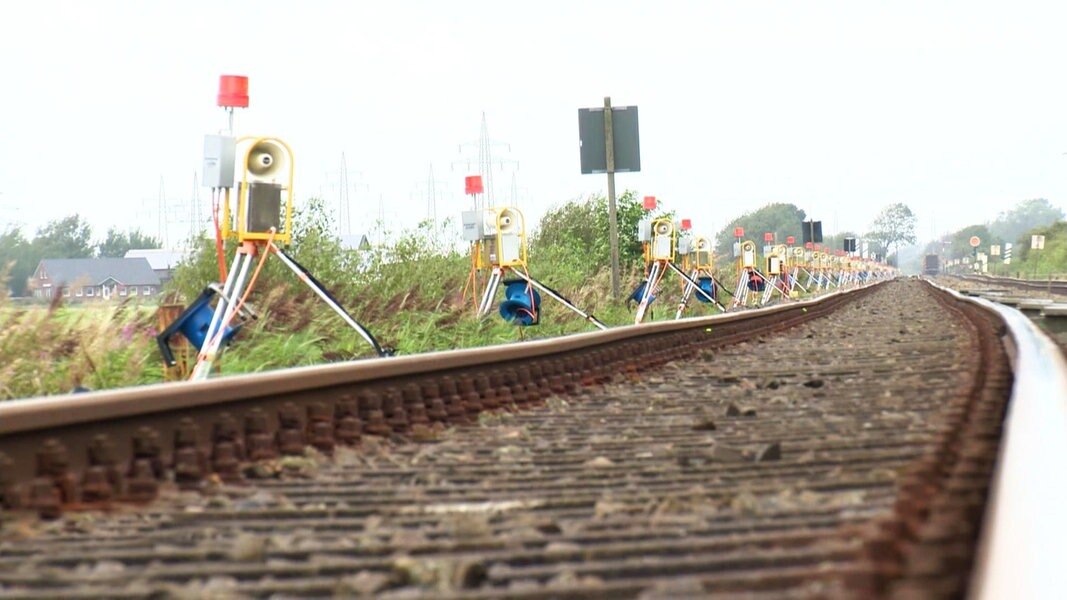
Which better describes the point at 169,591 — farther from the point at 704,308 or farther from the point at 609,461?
the point at 704,308

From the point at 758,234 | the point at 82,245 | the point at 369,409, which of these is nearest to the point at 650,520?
the point at 369,409

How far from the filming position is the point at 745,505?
3506 millimetres

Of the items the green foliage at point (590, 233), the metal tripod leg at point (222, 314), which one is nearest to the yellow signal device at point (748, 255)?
the green foliage at point (590, 233)

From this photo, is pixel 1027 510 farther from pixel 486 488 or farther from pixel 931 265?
pixel 931 265

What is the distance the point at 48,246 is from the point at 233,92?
6.32m

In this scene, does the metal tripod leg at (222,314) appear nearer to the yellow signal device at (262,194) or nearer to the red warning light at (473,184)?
the yellow signal device at (262,194)

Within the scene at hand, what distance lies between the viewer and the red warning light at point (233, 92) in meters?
8.25

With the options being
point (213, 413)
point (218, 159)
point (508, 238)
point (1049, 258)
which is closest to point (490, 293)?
point (508, 238)

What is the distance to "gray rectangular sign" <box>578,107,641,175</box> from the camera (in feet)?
68.2

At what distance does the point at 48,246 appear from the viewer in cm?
1384

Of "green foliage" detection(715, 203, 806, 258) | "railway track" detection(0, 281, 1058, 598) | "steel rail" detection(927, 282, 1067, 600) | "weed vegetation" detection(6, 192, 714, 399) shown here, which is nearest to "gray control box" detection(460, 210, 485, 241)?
"weed vegetation" detection(6, 192, 714, 399)

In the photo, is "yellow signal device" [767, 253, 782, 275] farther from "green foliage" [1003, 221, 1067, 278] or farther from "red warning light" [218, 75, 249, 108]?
"green foliage" [1003, 221, 1067, 278]

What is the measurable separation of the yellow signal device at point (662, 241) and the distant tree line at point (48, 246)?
21.7 ft

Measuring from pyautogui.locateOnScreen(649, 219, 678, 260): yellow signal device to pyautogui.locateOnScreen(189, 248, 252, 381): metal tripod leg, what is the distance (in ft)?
36.0
